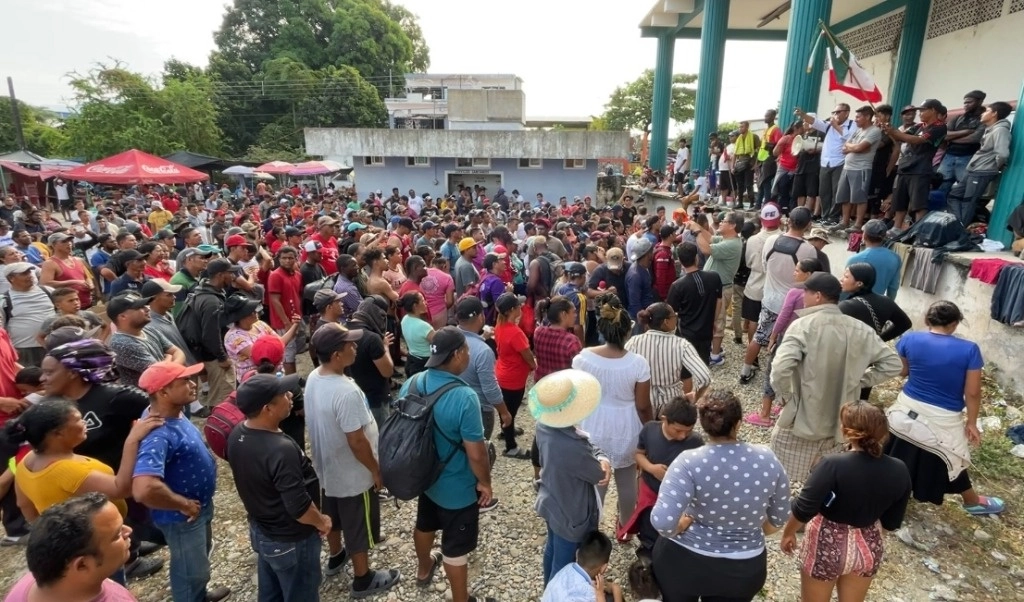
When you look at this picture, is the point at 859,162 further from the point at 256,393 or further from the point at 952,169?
the point at 256,393

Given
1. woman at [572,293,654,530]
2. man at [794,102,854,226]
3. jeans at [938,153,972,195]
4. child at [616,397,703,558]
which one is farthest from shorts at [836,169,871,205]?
child at [616,397,703,558]

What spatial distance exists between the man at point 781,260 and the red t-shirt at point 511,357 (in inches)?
105

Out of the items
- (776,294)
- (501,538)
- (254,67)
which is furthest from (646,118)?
(501,538)

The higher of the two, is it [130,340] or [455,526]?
[130,340]

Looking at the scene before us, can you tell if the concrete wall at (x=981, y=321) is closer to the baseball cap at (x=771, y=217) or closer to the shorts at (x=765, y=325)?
the baseball cap at (x=771, y=217)

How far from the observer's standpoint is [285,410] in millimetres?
2520

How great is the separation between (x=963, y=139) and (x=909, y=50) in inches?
317

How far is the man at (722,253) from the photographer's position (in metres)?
6.07

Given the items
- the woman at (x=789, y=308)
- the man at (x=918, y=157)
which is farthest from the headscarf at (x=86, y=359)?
the man at (x=918, y=157)

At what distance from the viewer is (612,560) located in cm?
350

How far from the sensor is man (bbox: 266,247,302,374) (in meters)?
5.47

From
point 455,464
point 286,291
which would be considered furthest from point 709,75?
point 455,464

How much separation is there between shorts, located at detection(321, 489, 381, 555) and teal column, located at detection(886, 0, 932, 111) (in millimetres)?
15288

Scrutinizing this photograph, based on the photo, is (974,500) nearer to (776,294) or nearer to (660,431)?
(776,294)
